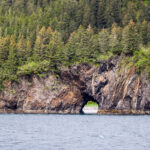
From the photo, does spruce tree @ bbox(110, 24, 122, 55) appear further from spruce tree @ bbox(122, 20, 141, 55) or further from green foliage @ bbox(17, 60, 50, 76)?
green foliage @ bbox(17, 60, 50, 76)

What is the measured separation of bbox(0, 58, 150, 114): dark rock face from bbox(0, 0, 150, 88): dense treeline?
9.65 feet

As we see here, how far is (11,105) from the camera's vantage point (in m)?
112

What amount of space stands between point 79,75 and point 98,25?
32422mm

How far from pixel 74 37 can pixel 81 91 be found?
17316mm

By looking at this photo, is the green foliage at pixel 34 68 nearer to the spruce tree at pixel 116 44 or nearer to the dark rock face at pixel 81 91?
the dark rock face at pixel 81 91

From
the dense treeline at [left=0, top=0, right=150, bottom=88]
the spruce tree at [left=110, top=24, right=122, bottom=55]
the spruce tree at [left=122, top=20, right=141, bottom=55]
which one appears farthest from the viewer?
the dense treeline at [left=0, top=0, right=150, bottom=88]

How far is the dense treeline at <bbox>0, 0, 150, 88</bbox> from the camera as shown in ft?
351

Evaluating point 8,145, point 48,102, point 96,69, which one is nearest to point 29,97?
point 48,102

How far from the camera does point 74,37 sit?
379ft

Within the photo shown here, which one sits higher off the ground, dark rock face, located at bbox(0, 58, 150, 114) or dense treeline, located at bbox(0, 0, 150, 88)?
dense treeline, located at bbox(0, 0, 150, 88)

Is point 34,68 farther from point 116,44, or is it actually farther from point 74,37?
point 116,44

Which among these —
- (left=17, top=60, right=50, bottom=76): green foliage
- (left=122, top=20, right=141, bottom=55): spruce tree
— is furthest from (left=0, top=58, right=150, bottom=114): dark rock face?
(left=122, top=20, right=141, bottom=55): spruce tree

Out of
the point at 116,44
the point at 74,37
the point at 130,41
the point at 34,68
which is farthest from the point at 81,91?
the point at 130,41

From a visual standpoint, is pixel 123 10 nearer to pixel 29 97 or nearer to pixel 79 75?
pixel 79 75
